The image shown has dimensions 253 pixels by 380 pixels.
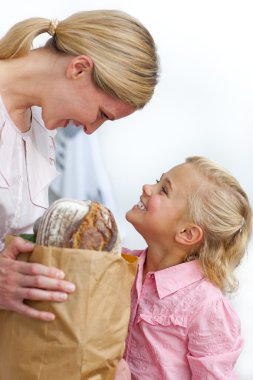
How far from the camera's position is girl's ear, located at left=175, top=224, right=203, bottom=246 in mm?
1774

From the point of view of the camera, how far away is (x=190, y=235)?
5.85ft

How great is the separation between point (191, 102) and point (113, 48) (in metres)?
1.02

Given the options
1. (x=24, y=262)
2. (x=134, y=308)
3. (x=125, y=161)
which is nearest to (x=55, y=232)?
(x=24, y=262)

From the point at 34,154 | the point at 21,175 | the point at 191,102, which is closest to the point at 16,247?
the point at 21,175

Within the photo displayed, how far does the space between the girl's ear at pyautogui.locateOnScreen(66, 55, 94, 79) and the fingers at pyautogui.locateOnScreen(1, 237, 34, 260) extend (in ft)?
1.95

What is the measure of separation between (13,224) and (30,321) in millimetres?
569

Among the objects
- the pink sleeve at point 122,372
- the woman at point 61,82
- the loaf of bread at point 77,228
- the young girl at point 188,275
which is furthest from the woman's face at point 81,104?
the pink sleeve at point 122,372

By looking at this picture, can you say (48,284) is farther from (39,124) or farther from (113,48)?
(39,124)

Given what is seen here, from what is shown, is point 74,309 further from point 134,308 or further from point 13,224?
point 13,224

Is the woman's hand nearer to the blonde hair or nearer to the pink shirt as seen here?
the pink shirt

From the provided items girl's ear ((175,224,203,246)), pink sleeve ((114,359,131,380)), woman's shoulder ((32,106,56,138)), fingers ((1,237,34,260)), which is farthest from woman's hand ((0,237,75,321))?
woman's shoulder ((32,106,56,138))

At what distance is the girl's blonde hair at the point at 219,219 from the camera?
1.77m

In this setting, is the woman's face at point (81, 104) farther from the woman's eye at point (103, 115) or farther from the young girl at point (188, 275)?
the young girl at point (188, 275)

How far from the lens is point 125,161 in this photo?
2699 millimetres
